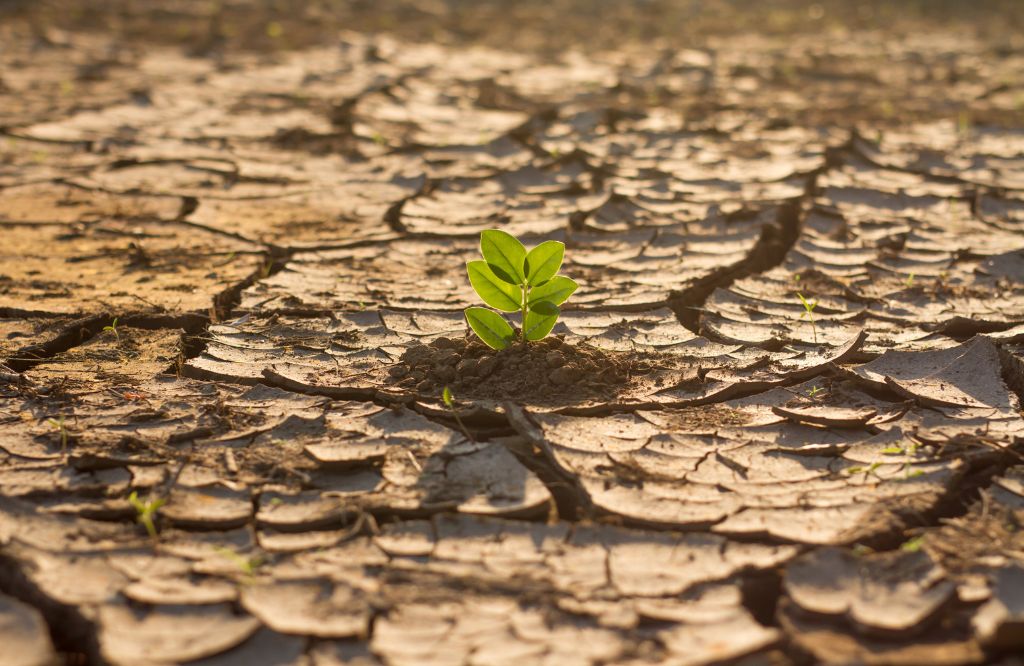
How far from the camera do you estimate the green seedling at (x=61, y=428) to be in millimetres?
1973

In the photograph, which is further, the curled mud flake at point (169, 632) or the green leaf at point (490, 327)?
the green leaf at point (490, 327)

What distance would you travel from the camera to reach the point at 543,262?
220 cm

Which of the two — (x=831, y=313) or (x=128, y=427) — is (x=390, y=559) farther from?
(x=831, y=313)

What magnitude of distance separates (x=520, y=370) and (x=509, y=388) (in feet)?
0.21

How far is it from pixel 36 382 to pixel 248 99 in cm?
302

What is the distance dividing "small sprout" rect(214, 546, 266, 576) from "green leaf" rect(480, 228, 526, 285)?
0.78 m

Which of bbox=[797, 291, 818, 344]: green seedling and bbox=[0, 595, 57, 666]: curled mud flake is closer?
bbox=[0, 595, 57, 666]: curled mud flake

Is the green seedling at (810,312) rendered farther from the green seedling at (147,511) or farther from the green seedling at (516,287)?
the green seedling at (147,511)

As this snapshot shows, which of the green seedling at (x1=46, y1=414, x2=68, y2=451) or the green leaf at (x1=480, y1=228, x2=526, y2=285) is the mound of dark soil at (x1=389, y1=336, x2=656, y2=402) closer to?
the green leaf at (x1=480, y1=228, x2=526, y2=285)

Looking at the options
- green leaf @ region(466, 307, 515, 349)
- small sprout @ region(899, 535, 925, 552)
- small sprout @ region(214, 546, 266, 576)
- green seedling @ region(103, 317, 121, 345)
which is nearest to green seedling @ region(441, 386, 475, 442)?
green leaf @ region(466, 307, 515, 349)

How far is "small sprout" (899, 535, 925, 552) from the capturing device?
1621 millimetres

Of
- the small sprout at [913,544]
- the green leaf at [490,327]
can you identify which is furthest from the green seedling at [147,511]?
the small sprout at [913,544]

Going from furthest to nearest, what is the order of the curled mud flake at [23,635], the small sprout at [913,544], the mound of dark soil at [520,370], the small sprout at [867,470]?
the mound of dark soil at [520,370], the small sprout at [867,470], the small sprout at [913,544], the curled mud flake at [23,635]

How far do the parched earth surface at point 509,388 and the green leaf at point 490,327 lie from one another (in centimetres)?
5
